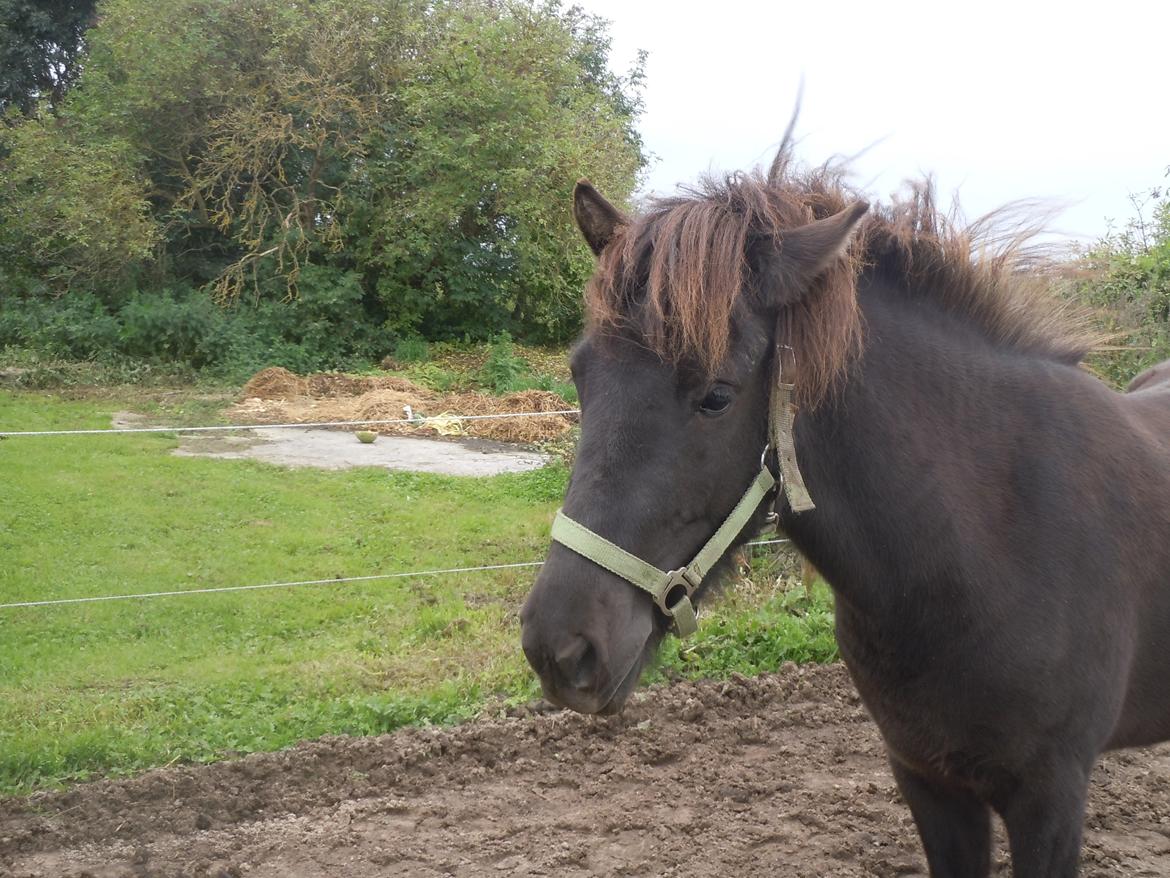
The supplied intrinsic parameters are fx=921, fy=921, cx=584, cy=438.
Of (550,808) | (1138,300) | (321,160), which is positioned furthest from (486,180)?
(550,808)

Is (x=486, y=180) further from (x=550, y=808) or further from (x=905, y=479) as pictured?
(x=905, y=479)

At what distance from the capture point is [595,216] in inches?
93.7

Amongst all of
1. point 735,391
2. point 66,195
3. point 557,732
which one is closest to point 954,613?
point 735,391

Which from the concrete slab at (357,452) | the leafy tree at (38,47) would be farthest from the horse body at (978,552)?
the leafy tree at (38,47)

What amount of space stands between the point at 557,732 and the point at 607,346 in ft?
10.4

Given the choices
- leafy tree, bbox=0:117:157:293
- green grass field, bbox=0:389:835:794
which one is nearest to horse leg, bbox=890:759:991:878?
green grass field, bbox=0:389:835:794

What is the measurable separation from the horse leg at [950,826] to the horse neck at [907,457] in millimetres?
766

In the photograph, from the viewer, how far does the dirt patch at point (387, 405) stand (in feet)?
43.6

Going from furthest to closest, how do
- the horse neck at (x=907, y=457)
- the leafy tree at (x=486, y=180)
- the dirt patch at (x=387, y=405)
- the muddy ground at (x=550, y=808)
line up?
the leafy tree at (x=486, y=180), the dirt patch at (x=387, y=405), the muddy ground at (x=550, y=808), the horse neck at (x=907, y=457)

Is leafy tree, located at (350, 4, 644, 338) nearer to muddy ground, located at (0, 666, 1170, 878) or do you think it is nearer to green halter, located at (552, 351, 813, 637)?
muddy ground, located at (0, 666, 1170, 878)

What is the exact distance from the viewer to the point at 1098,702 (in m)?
2.34

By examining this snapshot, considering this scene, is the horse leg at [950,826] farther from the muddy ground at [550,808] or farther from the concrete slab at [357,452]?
the concrete slab at [357,452]

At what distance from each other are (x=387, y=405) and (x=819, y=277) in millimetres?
13298

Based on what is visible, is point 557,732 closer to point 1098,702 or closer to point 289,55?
point 1098,702
